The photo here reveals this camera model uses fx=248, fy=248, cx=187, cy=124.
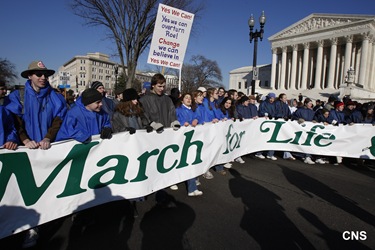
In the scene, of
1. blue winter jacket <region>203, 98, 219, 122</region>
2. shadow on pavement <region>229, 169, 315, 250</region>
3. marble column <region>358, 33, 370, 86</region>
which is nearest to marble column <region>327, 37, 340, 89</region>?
marble column <region>358, 33, 370, 86</region>

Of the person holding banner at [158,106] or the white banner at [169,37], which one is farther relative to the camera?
the white banner at [169,37]

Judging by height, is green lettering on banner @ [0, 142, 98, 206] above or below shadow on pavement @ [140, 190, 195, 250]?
above

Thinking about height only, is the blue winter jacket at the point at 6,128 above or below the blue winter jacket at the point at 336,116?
above

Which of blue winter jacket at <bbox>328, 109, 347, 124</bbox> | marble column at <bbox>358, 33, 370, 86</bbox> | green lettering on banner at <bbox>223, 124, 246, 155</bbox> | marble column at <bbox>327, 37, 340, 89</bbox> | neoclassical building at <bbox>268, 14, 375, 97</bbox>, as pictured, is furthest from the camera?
marble column at <bbox>327, 37, 340, 89</bbox>

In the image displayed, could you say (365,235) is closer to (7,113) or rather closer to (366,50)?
(7,113)

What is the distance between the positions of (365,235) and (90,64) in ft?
378

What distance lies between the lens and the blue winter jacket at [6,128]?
262 centimetres

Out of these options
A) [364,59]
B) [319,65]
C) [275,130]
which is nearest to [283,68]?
[319,65]

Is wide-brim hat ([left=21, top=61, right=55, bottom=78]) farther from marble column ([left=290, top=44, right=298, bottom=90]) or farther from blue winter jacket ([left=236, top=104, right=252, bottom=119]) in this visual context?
marble column ([left=290, top=44, right=298, bottom=90])

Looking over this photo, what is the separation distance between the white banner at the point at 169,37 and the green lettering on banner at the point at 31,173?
2.53m

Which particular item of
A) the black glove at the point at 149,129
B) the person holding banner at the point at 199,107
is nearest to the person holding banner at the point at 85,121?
the black glove at the point at 149,129

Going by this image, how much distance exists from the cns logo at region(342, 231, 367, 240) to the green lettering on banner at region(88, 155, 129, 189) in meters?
2.90

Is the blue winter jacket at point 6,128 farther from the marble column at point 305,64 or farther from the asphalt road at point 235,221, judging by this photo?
the marble column at point 305,64

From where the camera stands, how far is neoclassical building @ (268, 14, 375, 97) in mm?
46156
